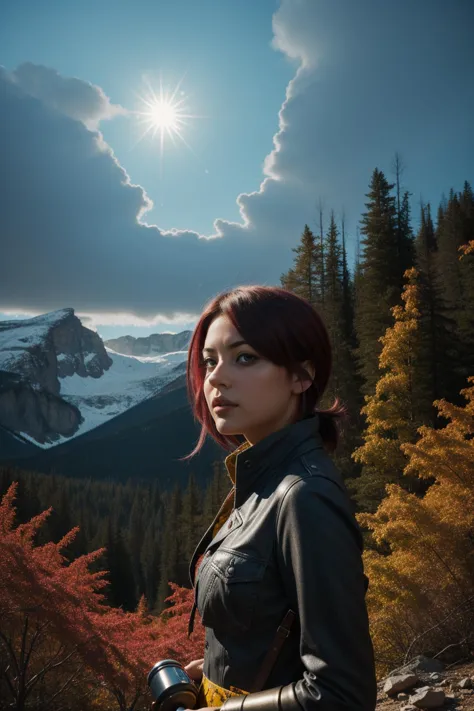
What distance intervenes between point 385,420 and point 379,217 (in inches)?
803

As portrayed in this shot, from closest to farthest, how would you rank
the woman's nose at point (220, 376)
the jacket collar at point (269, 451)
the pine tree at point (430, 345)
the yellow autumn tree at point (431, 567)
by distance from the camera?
the jacket collar at point (269, 451), the woman's nose at point (220, 376), the yellow autumn tree at point (431, 567), the pine tree at point (430, 345)

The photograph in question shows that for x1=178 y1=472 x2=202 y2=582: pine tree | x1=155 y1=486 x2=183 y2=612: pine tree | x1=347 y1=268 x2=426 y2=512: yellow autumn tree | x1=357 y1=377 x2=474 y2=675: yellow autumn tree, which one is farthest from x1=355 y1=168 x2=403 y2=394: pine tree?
x1=155 y1=486 x2=183 y2=612: pine tree

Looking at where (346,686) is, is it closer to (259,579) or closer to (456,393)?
(259,579)

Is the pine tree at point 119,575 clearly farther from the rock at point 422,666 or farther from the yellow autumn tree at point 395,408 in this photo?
the rock at point 422,666

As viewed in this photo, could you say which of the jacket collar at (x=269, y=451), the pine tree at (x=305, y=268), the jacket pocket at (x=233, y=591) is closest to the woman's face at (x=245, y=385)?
the jacket collar at (x=269, y=451)

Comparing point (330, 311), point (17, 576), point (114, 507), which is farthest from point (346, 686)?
point (114, 507)

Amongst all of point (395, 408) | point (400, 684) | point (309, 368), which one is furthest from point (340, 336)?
point (309, 368)

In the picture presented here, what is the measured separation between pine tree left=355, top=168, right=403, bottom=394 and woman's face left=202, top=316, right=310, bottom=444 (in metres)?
22.9

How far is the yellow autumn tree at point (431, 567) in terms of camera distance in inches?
330

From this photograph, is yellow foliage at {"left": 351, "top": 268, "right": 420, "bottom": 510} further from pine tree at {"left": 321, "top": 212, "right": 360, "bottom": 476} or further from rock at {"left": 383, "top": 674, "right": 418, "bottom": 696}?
rock at {"left": 383, "top": 674, "right": 418, "bottom": 696}

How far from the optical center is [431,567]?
920cm

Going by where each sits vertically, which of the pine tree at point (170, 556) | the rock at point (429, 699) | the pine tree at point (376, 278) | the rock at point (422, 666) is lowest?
the pine tree at point (170, 556)

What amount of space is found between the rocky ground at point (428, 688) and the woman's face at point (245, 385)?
514 centimetres

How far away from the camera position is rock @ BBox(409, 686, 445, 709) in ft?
17.7
